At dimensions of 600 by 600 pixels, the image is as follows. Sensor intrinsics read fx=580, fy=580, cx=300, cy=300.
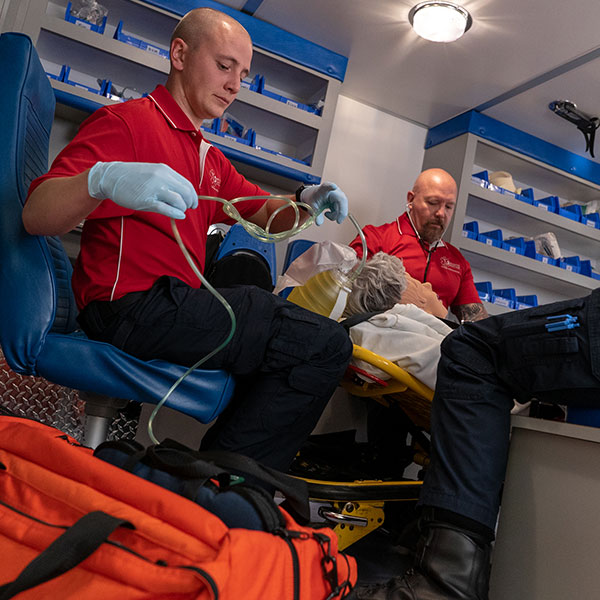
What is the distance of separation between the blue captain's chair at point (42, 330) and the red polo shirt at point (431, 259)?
1.61 metres

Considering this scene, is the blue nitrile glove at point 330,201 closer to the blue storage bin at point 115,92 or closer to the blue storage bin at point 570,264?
the blue storage bin at point 115,92

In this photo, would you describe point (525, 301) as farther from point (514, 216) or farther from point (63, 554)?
point (63, 554)

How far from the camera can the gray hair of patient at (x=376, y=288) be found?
166 cm

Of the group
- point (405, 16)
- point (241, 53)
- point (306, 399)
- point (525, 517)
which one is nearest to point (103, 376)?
point (306, 399)

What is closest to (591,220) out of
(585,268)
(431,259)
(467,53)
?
(585,268)

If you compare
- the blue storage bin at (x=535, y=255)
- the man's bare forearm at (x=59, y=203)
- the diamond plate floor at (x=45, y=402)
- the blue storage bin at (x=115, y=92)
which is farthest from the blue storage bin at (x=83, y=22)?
the blue storage bin at (x=535, y=255)

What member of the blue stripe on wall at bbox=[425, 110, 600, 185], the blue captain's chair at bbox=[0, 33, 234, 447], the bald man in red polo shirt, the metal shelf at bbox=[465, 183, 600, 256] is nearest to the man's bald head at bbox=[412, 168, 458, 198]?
the bald man in red polo shirt

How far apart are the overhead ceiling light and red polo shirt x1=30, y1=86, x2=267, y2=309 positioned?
1755mm

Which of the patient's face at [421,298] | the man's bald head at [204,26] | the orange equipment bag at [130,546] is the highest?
the man's bald head at [204,26]

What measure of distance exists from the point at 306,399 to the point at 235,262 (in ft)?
1.96

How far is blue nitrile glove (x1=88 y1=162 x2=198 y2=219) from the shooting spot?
1018mm

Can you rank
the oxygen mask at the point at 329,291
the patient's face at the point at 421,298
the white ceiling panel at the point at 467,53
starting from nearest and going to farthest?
the oxygen mask at the point at 329,291, the patient's face at the point at 421,298, the white ceiling panel at the point at 467,53

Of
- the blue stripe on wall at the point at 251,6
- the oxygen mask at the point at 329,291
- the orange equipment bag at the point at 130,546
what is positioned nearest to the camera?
the orange equipment bag at the point at 130,546

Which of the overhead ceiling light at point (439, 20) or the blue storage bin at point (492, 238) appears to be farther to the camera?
the blue storage bin at point (492, 238)
